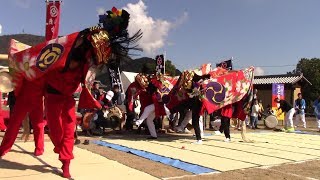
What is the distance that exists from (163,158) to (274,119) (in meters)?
9.82

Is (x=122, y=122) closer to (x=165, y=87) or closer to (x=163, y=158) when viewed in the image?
(x=165, y=87)

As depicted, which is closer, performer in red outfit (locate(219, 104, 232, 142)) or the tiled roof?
performer in red outfit (locate(219, 104, 232, 142))

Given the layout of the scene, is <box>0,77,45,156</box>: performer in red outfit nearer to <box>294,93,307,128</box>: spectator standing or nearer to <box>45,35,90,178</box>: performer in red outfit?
<box>45,35,90,178</box>: performer in red outfit

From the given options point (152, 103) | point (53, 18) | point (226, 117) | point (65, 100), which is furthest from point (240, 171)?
point (53, 18)

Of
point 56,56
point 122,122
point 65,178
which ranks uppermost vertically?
point 56,56

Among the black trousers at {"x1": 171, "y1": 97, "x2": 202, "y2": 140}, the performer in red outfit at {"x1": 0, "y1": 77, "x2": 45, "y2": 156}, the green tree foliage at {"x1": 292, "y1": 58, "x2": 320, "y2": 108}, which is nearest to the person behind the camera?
the performer in red outfit at {"x1": 0, "y1": 77, "x2": 45, "y2": 156}

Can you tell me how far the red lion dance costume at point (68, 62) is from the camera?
5000 mm

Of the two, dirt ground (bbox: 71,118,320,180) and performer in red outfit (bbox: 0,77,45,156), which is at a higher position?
performer in red outfit (bbox: 0,77,45,156)

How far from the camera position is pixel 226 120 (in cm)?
995

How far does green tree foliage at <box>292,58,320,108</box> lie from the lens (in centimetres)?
3575

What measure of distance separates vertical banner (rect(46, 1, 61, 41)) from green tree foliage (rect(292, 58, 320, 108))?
85.5 feet

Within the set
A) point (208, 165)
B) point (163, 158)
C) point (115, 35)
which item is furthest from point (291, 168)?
point (115, 35)

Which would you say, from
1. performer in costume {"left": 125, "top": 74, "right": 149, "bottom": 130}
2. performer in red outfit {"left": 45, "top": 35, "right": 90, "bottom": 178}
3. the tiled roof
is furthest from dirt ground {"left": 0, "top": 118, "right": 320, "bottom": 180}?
the tiled roof

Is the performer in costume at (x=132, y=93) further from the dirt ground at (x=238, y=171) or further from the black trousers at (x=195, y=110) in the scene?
the dirt ground at (x=238, y=171)
